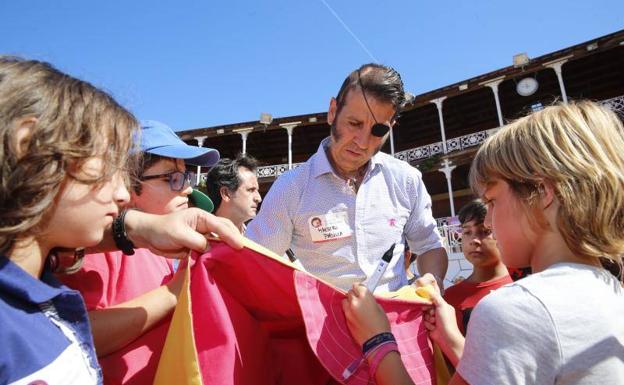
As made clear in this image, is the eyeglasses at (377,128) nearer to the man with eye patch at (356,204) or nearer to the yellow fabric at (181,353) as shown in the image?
the man with eye patch at (356,204)

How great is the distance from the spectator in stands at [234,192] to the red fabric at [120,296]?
9.58ft

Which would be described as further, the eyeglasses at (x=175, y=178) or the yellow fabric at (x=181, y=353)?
the eyeglasses at (x=175, y=178)

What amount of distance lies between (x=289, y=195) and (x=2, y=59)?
4.87 feet

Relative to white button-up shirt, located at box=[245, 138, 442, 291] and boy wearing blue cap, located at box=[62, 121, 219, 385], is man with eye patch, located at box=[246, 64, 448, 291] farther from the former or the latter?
boy wearing blue cap, located at box=[62, 121, 219, 385]

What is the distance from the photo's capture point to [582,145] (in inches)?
45.9

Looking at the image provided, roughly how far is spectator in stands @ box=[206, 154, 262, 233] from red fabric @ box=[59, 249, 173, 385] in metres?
2.92

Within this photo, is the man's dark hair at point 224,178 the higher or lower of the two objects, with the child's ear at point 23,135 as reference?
higher

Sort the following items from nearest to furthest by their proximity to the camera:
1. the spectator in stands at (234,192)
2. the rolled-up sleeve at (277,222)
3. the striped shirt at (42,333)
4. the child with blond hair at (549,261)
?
the striped shirt at (42,333) < the child with blond hair at (549,261) < the rolled-up sleeve at (277,222) < the spectator in stands at (234,192)

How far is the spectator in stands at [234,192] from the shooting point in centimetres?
433

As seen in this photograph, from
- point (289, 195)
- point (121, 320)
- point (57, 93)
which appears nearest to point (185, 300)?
point (121, 320)

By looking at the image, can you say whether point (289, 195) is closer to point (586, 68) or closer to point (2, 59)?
point (2, 59)

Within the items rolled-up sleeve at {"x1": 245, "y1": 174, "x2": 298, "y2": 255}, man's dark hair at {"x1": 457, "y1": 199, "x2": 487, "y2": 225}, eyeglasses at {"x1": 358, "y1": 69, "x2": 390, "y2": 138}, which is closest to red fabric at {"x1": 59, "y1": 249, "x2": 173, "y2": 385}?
rolled-up sleeve at {"x1": 245, "y1": 174, "x2": 298, "y2": 255}

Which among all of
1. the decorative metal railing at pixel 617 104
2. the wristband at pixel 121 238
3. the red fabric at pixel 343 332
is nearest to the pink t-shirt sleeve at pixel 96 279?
the wristband at pixel 121 238

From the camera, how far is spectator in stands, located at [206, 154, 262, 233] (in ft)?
14.2
